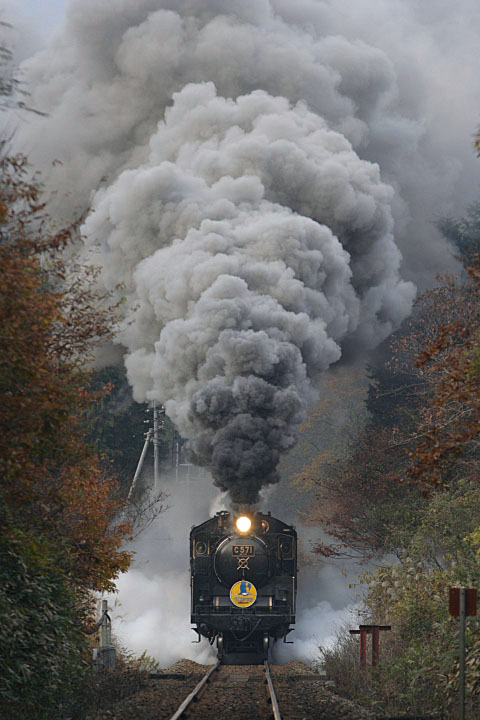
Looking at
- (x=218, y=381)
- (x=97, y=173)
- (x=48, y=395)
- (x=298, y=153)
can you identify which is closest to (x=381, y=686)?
(x=48, y=395)

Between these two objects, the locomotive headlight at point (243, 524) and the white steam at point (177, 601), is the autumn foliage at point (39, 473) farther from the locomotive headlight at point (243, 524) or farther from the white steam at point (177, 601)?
the white steam at point (177, 601)

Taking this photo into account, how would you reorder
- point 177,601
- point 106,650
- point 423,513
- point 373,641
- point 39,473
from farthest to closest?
point 177,601 < point 423,513 < point 106,650 < point 373,641 < point 39,473

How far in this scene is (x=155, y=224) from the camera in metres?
25.8

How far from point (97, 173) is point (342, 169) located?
10.4 m

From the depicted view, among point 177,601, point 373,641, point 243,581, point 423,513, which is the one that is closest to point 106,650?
point 243,581

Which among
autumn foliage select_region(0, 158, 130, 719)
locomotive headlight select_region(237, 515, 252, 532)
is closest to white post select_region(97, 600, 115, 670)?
autumn foliage select_region(0, 158, 130, 719)

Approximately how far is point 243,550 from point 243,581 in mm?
589

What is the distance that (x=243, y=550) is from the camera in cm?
1563

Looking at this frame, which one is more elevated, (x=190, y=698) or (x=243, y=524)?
(x=243, y=524)

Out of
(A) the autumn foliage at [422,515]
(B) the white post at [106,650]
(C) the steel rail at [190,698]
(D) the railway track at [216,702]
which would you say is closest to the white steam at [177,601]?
(B) the white post at [106,650]

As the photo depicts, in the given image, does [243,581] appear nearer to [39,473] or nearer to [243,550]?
[243,550]

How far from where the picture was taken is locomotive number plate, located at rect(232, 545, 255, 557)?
1562cm

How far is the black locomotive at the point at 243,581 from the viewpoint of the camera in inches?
614

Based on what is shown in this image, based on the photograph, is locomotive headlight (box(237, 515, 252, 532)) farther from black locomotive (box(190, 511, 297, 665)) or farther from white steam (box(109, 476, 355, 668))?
white steam (box(109, 476, 355, 668))
